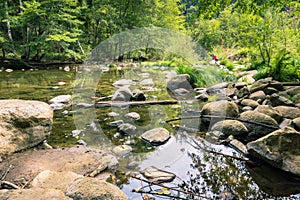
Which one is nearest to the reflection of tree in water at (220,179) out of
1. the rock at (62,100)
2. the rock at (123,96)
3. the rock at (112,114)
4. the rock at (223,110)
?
the rock at (223,110)

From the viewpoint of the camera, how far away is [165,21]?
23984 mm

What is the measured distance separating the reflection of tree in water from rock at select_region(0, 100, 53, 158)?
1868mm

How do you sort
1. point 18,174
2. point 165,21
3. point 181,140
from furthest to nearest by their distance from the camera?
point 165,21
point 181,140
point 18,174

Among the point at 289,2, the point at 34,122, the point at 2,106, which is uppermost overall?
the point at 289,2

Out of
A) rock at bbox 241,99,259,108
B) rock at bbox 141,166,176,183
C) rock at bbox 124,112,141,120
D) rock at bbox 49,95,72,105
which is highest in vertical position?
rock at bbox 241,99,259,108

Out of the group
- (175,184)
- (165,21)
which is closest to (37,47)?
(165,21)

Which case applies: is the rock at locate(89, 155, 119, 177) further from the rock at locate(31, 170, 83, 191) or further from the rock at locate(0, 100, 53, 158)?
the rock at locate(0, 100, 53, 158)

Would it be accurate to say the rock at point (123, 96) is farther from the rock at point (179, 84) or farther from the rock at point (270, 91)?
the rock at point (270, 91)

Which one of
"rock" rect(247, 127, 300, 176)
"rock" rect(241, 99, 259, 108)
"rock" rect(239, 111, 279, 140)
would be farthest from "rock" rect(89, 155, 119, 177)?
"rock" rect(241, 99, 259, 108)

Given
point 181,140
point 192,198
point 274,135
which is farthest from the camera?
point 181,140

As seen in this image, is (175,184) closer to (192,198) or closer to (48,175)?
(192,198)

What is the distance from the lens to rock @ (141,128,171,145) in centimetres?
346

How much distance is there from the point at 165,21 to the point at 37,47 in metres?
13.3

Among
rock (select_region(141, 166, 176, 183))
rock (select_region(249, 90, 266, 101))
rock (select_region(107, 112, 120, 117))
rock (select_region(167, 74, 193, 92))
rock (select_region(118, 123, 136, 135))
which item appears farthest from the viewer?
rock (select_region(167, 74, 193, 92))
